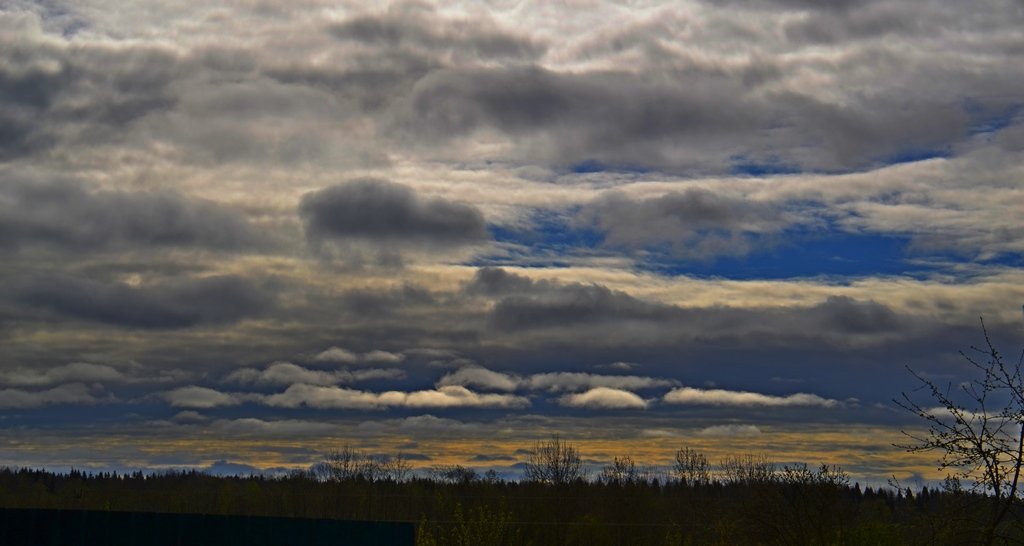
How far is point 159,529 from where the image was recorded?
1828 cm

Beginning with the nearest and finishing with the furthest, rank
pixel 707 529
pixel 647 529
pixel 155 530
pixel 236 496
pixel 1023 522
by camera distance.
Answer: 1. pixel 1023 522
2. pixel 155 530
3. pixel 707 529
4. pixel 647 529
5. pixel 236 496

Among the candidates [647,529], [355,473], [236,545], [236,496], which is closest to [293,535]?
[236,545]

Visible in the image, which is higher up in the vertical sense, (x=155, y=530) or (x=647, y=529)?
(x=155, y=530)

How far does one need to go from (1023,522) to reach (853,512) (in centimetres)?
1241

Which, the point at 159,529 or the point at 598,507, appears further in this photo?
the point at 598,507

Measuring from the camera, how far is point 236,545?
757 inches

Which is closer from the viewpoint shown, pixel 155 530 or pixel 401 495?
pixel 155 530

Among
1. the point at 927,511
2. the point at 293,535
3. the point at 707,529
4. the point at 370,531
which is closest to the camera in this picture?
the point at 927,511

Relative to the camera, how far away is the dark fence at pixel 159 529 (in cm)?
1736

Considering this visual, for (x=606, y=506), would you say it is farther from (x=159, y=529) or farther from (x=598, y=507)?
(x=159, y=529)

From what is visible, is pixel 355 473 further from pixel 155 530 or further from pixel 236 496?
pixel 155 530

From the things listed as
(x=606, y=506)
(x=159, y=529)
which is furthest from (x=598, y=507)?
(x=159, y=529)

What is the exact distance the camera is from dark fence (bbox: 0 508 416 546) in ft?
57.0

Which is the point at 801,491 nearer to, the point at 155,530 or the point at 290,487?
the point at 155,530
